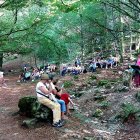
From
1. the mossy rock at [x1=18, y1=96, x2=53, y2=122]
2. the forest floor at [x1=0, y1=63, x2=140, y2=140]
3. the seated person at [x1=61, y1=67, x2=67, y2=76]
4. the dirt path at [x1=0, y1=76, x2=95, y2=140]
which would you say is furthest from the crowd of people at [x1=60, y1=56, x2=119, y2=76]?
the mossy rock at [x1=18, y1=96, x2=53, y2=122]

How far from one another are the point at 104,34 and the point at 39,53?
10624 millimetres

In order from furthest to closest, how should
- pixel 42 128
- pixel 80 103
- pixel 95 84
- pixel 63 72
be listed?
pixel 63 72 → pixel 95 84 → pixel 80 103 → pixel 42 128

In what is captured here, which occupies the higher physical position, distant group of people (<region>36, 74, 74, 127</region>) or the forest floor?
distant group of people (<region>36, 74, 74, 127</region>)

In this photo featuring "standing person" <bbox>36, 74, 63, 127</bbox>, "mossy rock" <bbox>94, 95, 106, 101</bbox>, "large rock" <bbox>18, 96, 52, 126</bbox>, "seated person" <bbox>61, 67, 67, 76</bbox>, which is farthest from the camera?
"seated person" <bbox>61, 67, 67, 76</bbox>

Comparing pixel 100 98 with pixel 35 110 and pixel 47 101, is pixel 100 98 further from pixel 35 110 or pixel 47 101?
pixel 47 101

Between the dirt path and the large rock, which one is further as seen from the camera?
the large rock

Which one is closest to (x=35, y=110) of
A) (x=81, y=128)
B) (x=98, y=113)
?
(x=81, y=128)

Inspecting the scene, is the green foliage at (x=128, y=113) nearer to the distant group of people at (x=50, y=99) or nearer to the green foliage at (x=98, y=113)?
the green foliage at (x=98, y=113)

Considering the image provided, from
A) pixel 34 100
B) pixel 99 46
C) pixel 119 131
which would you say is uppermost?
pixel 99 46

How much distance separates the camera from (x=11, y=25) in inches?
590

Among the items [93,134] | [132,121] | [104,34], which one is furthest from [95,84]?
[104,34]

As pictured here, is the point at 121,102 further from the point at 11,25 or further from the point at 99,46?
the point at 99,46

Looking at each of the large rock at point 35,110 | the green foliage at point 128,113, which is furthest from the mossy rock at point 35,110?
the green foliage at point 128,113

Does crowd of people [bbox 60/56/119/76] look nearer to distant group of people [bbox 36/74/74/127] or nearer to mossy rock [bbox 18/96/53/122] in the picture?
mossy rock [bbox 18/96/53/122]
